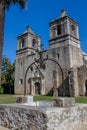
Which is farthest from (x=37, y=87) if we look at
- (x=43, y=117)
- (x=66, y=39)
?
(x=43, y=117)

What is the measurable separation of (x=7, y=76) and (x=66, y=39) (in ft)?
58.7

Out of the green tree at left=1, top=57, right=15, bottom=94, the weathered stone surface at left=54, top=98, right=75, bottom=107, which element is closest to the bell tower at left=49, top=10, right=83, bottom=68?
the green tree at left=1, top=57, right=15, bottom=94

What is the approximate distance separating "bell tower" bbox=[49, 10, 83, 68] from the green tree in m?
13.9

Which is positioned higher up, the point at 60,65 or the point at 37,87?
the point at 60,65

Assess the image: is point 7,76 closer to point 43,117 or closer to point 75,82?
point 75,82

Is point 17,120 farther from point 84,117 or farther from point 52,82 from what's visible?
point 52,82

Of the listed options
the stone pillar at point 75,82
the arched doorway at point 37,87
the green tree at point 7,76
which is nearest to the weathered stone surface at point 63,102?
the stone pillar at point 75,82

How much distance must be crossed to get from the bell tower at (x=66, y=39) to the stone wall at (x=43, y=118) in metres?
18.4

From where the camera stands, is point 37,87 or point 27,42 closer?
point 37,87

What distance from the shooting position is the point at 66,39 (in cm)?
2431

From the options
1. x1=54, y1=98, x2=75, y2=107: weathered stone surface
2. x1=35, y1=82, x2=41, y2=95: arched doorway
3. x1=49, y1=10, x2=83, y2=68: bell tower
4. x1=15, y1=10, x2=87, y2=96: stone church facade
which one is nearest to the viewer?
x1=54, y1=98, x2=75, y2=107: weathered stone surface

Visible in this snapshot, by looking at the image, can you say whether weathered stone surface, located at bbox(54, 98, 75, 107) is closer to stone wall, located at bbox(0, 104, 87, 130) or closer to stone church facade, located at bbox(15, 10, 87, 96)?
stone wall, located at bbox(0, 104, 87, 130)

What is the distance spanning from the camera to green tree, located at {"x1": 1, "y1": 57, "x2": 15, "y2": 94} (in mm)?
34344

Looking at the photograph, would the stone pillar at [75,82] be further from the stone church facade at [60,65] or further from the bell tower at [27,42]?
the bell tower at [27,42]
